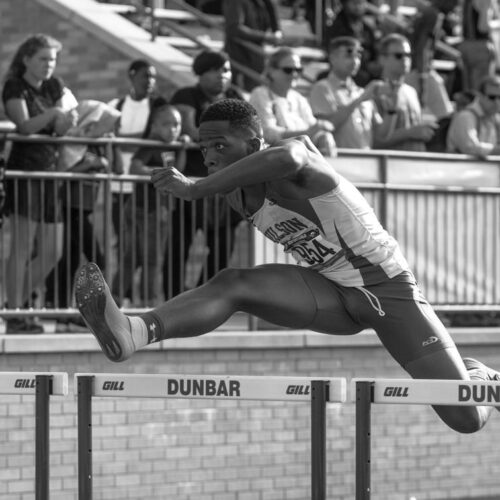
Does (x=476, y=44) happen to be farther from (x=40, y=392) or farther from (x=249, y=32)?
(x=40, y=392)

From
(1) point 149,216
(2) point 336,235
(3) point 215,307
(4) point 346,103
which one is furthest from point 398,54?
(3) point 215,307

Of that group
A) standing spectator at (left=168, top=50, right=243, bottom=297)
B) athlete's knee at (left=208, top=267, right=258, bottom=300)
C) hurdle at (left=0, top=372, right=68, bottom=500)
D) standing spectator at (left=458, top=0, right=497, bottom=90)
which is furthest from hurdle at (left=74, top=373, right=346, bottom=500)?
standing spectator at (left=458, top=0, right=497, bottom=90)

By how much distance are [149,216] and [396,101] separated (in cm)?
262

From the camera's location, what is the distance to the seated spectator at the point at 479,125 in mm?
12469

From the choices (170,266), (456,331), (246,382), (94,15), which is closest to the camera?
(246,382)

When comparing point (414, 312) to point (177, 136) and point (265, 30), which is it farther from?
point (265, 30)

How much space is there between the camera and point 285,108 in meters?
11.8

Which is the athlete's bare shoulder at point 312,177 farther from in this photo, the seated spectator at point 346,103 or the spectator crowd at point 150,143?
the seated spectator at point 346,103

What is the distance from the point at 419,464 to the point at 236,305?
5.09 m

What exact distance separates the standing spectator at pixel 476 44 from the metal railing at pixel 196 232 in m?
3.43

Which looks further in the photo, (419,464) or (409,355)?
(419,464)

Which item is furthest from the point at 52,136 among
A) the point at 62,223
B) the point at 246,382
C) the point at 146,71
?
the point at 246,382

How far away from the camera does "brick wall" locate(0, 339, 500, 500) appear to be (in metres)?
10.8

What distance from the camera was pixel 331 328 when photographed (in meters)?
7.59
